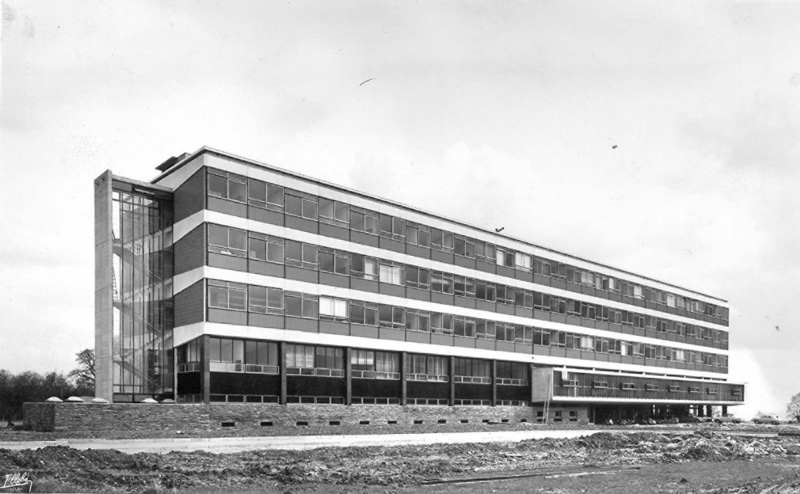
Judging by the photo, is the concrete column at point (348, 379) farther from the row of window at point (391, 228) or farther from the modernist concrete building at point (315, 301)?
the row of window at point (391, 228)

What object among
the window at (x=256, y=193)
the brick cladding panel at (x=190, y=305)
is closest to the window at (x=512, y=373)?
the window at (x=256, y=193)

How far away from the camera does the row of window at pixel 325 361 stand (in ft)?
158

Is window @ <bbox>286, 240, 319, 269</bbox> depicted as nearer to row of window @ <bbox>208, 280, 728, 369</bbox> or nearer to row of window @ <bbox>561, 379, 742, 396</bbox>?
row of window @ <bbox>208, 280, 728, 369</bbox>

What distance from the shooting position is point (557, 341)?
79.0 metres

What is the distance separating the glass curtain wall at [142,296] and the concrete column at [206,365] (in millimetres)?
4053

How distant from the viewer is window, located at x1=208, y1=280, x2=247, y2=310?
4766cm

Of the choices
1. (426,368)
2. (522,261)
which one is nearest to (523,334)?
(522,261)

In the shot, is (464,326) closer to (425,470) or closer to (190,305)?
(190,305)

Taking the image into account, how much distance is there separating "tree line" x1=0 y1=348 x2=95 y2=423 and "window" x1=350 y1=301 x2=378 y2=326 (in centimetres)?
4385

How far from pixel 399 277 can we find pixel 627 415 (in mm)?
42037

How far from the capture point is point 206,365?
46.5m

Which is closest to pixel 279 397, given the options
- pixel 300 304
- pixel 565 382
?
pixel 300 304

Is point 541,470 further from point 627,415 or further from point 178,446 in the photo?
point 627,415
